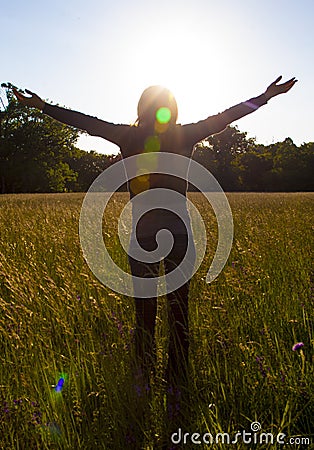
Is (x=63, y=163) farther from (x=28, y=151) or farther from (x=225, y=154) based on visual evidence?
(x=225, y=154)

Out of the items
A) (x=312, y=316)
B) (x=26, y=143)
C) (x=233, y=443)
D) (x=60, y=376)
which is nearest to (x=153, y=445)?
(x=233, y=443)

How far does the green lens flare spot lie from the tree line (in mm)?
51816

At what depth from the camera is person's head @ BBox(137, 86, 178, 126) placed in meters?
2.76

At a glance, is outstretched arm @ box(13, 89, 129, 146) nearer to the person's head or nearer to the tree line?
the person's head

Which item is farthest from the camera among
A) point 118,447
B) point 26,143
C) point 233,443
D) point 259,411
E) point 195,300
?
point 26,143

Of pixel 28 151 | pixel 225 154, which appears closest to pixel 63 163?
pixel 28 151

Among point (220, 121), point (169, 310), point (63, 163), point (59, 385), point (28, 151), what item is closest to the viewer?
point (59, 385)

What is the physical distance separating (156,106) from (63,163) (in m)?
62.1

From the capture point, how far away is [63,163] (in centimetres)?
6300

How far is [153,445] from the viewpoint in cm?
210

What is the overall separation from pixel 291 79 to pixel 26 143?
184 ft

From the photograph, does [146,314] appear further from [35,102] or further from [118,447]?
[35,102]

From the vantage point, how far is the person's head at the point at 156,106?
109 inches

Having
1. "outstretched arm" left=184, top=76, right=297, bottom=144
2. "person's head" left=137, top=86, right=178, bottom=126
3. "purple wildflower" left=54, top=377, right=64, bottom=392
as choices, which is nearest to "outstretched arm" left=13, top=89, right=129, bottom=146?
"person's head" left=137, top=86, right=178, bottom=126
